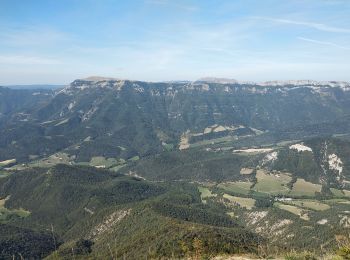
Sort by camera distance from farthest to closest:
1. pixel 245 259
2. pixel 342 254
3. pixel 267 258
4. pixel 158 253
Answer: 1. pixel 158 253
2. pixel 245 259
3. pixel 267 258
4. pixel 342 254

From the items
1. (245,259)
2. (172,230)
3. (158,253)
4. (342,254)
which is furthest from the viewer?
(172,230)

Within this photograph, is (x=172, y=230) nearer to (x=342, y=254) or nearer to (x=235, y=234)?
(x=235, y=234)

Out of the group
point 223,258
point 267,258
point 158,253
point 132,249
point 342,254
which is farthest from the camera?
point 132,249

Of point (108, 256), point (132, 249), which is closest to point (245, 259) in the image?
point (132, 249)

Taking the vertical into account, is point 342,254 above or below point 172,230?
above

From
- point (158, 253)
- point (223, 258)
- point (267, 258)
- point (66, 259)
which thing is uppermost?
point (267, 258)

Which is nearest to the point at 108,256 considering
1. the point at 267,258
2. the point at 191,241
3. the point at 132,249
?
the point at 132,249

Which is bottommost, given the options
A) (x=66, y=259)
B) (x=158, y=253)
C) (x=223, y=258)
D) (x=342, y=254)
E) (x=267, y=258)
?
(x=66, y=259)

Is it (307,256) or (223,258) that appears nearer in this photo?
(307,256)

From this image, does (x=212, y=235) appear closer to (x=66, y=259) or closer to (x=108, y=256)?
(x=108, y=256)

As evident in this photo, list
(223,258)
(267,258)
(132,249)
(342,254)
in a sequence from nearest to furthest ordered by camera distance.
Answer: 1. (342,254)
2. (267,258)
3. (223,258)
4. (132,249)
